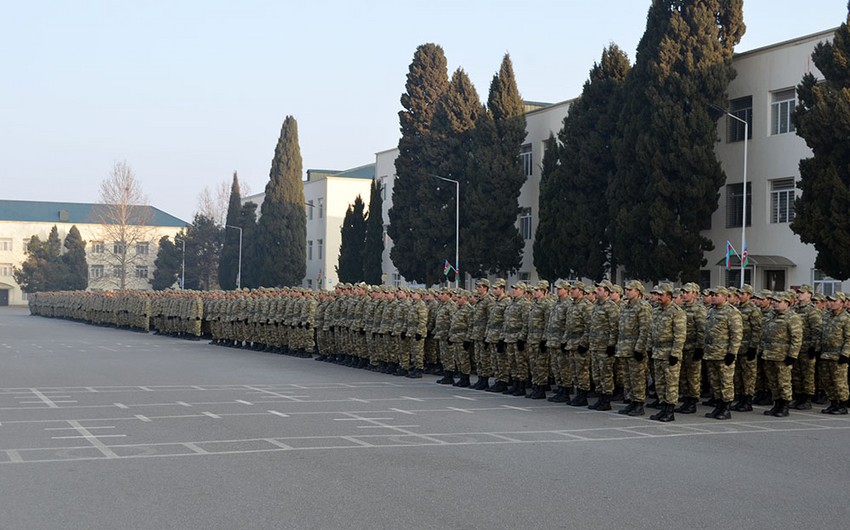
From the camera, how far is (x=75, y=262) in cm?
10769

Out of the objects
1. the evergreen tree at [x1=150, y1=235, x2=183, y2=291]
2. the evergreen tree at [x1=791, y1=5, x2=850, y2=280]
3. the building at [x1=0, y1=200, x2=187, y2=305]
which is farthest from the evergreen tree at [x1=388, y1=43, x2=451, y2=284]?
the building at [x1=0, y1=200, x2=187, y2=305]

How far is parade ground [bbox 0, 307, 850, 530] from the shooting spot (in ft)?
25.9

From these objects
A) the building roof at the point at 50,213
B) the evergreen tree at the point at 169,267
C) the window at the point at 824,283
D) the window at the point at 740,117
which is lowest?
the window at the point at 824,283

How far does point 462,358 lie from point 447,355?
62cm

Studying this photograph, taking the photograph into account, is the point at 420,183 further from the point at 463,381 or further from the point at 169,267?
the point at 169,267

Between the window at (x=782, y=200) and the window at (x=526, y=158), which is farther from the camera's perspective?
the window at (x=526, y=158)

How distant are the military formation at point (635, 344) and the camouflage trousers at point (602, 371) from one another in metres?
0.02

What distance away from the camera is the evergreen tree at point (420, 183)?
166 ft

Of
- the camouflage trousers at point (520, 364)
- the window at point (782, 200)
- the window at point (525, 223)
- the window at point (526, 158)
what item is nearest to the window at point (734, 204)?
the window at point (782, 200)

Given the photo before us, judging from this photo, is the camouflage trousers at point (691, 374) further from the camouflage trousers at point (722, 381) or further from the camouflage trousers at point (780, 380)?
the camouflage trousers at point (780, 380)

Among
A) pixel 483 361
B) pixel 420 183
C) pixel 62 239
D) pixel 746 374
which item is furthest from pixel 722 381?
pixel 62 239

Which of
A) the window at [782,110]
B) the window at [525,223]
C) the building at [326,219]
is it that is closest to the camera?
the window at [782,110]

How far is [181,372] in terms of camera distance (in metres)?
22.5

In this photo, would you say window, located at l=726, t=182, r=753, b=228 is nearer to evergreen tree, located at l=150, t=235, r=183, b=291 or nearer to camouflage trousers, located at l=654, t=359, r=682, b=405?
camouflage trousers, located at l=654, t=359, r=682, b=405
